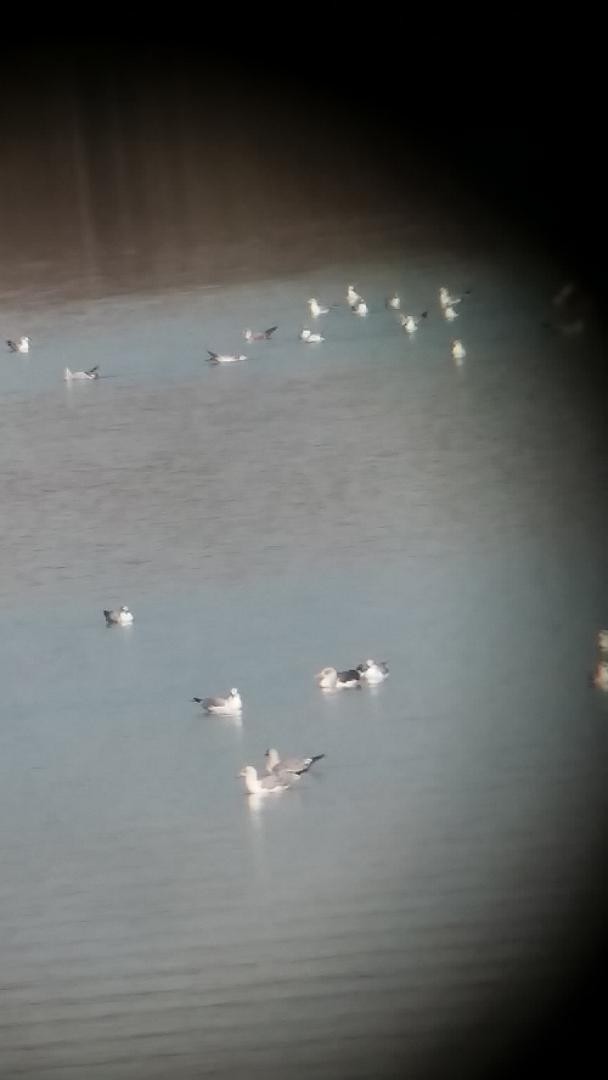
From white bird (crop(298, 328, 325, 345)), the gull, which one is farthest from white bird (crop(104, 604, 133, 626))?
the gull

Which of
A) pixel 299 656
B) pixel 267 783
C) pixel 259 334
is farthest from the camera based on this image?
pixel 259 334

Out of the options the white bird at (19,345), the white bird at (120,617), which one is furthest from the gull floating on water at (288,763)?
the white bird at (19,345)

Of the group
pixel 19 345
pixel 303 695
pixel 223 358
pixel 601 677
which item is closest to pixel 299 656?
pixel 303 695

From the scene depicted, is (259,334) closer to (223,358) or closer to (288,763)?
(223,358)

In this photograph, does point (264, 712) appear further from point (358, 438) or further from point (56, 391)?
point (56, 391)

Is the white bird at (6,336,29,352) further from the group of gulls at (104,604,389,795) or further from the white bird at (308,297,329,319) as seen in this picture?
the group of gulls at (104,604,389,795)

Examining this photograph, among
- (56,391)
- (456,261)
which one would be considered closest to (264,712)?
(56,391)
